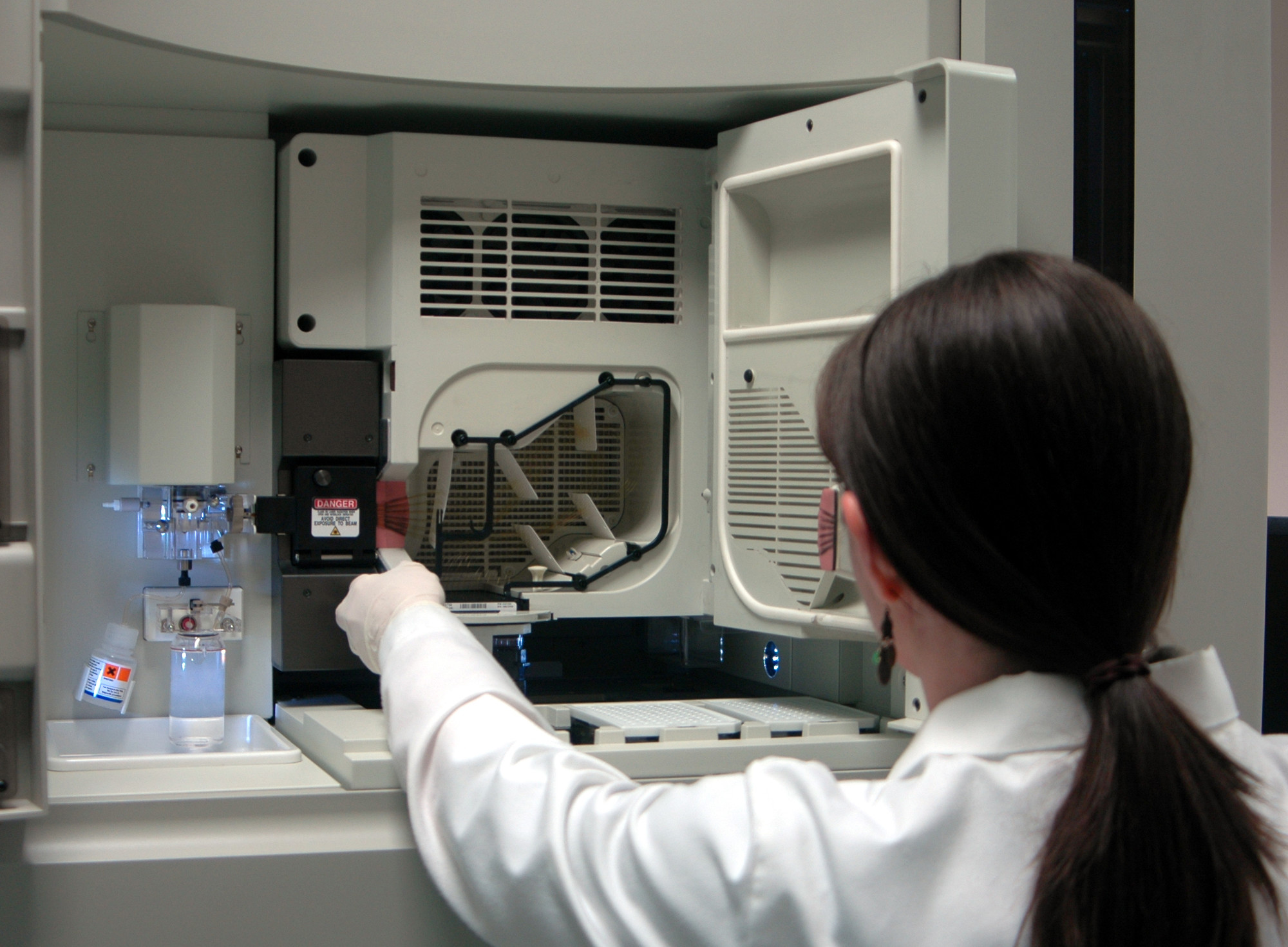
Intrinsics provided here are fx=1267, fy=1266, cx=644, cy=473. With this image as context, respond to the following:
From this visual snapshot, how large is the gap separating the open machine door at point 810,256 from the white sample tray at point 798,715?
0.34 ft

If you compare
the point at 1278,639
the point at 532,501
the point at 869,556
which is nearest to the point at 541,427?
the point at 532,501

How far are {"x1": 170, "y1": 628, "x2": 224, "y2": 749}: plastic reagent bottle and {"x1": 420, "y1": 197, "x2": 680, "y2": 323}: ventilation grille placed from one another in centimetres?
51

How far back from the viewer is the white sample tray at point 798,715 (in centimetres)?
150

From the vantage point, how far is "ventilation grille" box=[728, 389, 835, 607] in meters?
1.58

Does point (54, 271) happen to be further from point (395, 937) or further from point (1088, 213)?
point (1088, 213)

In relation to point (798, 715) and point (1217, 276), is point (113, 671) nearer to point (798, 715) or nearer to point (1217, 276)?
point (798, 715)

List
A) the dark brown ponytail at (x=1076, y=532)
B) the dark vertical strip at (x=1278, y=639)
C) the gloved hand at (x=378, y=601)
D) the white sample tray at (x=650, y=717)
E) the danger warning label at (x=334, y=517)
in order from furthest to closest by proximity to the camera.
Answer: the dark vertical strip at (x=1278, y=639) < the danger warning label at (x=334, y=517) < the white sample tray at (x=650, y=717) < the gloved hand at (x=378, y=601) < the dark brown ponytail at (x=1076, y=532)

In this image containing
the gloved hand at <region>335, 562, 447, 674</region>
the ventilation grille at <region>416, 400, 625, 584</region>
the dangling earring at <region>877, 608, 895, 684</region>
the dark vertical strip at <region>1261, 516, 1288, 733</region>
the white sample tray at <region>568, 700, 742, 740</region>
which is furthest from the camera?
the dark vertical strip at <region>1261, 516, 1288, 733</region>

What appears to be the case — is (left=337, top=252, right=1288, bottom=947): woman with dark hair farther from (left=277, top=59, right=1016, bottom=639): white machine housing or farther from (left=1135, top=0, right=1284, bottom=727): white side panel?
(left=1135, top=0, right=1284, bottom=727): white side panel

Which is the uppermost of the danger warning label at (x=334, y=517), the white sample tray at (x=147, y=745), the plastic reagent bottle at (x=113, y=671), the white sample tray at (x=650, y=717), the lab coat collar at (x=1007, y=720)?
the danger warning label at (x=334, y=517)

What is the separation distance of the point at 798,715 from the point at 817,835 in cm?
84

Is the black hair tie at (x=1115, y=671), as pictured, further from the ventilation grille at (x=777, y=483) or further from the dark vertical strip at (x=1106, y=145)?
the dark vertical strip at (x=1106, y=145)

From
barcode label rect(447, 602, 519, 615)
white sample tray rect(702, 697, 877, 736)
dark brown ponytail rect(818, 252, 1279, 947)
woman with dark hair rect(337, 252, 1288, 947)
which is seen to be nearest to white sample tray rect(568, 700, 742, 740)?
white sample tray rect(702, 697, 877, 736)

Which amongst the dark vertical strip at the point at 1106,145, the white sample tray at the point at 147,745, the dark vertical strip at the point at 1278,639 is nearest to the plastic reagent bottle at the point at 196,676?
the white sample tray at the point at 147,745
